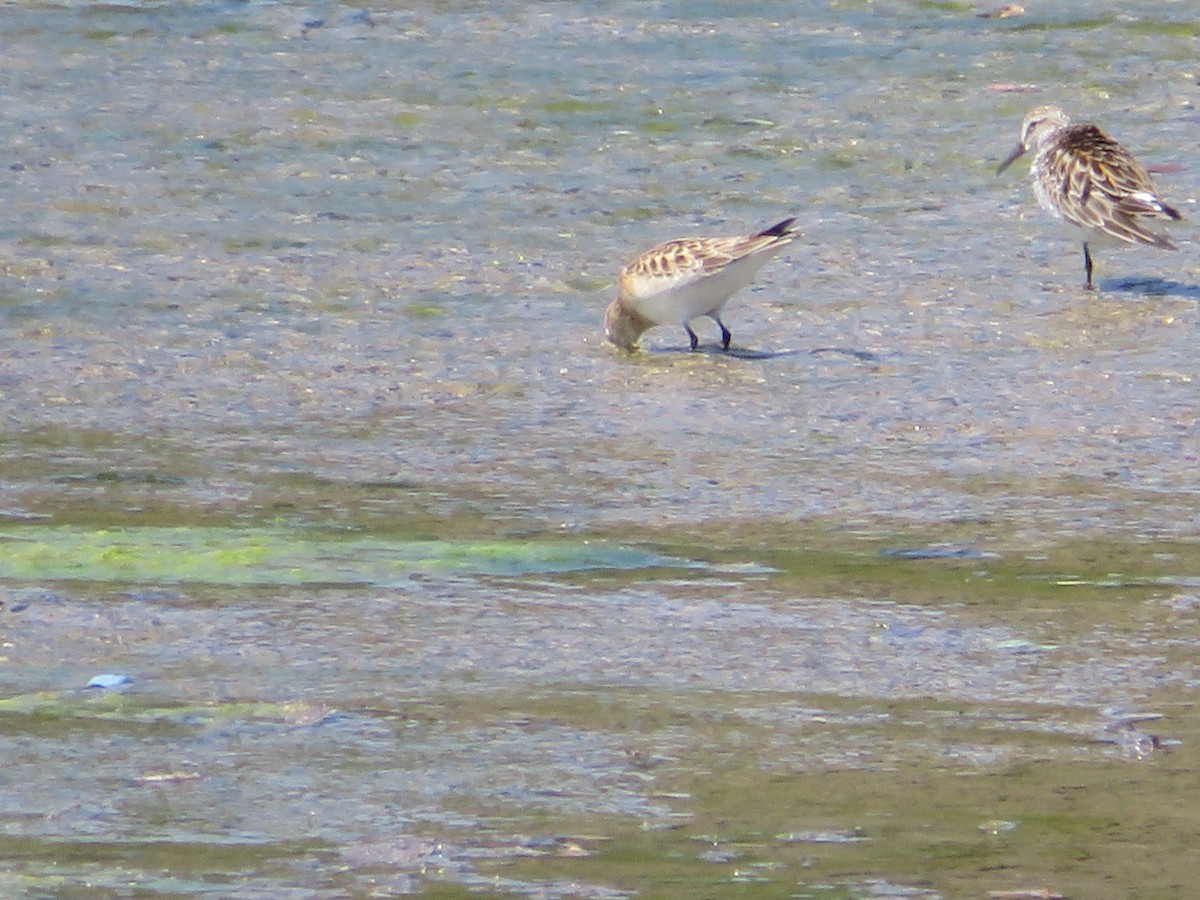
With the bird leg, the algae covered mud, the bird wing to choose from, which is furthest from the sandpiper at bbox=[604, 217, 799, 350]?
the bird wing

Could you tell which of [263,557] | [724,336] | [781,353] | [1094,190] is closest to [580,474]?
[263,557]

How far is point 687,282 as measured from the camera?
8133mm

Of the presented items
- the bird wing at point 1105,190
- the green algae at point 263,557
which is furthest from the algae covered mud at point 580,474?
the bird wing at point 1105,190

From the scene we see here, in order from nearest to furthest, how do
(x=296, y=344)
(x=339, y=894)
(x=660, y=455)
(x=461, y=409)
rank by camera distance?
1. (x=339, y=894)
2. (x=660, y=455)
3. (x=461, y=409)
4. (x=296, y=344)

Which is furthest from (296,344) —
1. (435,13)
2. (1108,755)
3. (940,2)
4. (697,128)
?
(940,2)

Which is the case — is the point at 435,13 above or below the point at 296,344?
above

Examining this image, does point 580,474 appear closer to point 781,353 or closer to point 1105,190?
point 781,353

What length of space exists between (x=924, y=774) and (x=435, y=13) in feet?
31.4

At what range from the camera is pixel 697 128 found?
11195 mm

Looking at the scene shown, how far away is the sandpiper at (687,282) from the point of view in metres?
8.15

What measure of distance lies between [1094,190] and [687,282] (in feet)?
5.83

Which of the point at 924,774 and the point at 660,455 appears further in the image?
the point at 660,455

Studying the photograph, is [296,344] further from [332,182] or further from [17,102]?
[17,102]

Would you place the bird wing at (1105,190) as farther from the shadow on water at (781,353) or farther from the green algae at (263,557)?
the green algae at (263,557)
